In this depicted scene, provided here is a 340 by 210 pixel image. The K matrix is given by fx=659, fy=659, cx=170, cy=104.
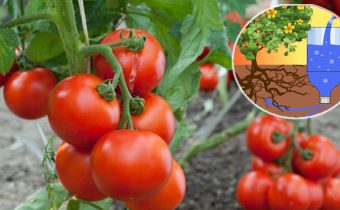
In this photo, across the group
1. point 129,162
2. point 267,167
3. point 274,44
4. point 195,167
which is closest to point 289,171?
point 267,167

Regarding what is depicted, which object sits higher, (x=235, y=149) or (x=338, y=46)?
(x=338, y=46)

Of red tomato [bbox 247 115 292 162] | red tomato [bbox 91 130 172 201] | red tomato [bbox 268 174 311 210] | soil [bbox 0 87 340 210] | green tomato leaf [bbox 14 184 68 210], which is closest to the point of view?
red tomato [bbox 91 130 172 201]

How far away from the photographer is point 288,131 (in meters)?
1.85

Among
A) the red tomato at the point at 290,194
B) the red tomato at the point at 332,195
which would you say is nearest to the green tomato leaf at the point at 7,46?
the red tomato at the point at 290,194

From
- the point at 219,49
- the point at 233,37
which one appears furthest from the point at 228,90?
the point at 219,49

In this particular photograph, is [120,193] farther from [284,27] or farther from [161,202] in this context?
[284,27]

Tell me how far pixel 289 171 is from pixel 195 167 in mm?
768

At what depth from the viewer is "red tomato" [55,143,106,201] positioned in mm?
802

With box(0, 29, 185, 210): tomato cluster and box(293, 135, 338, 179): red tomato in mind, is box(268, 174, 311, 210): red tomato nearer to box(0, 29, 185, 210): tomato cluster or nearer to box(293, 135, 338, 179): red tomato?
box(293, 135, 338, 179): red tomato

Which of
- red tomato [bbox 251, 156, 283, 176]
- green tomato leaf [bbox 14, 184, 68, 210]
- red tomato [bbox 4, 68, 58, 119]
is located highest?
red tomato [bbox 4, 68, 58, 119]

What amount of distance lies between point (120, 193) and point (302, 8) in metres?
0.31

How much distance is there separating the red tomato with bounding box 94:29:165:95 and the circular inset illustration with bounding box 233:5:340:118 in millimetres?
101

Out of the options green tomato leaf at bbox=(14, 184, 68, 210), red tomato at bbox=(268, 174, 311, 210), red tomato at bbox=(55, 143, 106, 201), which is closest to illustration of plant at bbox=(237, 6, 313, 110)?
red tomato at bbox=(55, 143, 106, 201)

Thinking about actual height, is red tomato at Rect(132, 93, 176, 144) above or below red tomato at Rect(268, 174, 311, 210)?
above
